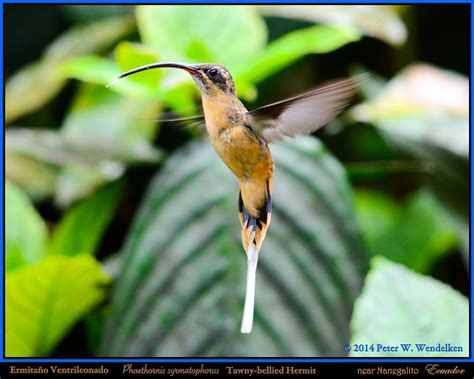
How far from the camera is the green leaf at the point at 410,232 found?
3.15 feet

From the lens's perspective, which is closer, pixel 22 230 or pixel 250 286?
pixel 250 286

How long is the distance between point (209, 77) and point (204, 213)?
13.5 inches

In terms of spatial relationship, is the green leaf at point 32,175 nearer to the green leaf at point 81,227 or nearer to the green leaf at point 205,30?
the green leaf at point 81,227

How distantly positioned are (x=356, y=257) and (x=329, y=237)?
53 mm

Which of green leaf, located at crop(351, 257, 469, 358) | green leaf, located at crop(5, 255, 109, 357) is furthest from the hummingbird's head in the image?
green leaf, located at crop(5, 255, 109, 357)

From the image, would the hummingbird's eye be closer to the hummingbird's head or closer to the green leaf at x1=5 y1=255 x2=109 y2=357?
the hummingbird's head

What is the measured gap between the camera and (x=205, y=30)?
1.77ft

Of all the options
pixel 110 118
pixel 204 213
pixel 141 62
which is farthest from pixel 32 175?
pixel 141 62

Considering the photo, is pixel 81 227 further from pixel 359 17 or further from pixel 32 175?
pixel 359 17

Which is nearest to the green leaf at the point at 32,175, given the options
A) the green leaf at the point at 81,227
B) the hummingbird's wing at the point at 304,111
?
the green leaf at the point at 81,227

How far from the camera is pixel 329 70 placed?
3.99ft

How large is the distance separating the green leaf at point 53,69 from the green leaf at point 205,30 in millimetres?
337

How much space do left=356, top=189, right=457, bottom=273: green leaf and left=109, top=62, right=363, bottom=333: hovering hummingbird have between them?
2.29ft

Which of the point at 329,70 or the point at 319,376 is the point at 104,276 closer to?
the point at 319,376
